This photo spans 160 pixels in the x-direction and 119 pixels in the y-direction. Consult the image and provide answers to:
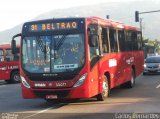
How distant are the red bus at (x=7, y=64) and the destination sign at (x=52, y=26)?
14.2 meters

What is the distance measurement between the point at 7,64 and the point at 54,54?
15.3 meters

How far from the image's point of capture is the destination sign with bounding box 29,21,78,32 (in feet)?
48.0

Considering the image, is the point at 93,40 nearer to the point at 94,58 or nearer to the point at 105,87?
the point at 94,58

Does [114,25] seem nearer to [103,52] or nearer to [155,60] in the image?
[103,52]

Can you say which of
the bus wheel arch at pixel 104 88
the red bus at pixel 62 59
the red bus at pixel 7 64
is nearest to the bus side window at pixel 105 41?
the red bus at pixel 62 59

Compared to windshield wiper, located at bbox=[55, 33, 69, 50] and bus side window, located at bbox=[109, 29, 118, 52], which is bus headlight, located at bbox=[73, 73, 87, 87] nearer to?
windshield wiper, located at bbox=[55, 33, 69, 50]

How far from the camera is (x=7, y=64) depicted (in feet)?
95.8

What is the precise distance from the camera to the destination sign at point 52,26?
14.6 metres

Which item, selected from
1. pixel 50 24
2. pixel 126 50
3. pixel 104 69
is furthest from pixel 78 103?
pixel 126 50

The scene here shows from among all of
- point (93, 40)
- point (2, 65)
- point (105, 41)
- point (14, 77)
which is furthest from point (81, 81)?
point (14, 77)

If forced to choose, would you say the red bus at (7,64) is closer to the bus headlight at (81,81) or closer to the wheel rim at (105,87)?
the wheel rim at (105,87)

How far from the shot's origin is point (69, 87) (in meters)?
14.1

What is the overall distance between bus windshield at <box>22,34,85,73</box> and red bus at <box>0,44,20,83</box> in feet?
47.1

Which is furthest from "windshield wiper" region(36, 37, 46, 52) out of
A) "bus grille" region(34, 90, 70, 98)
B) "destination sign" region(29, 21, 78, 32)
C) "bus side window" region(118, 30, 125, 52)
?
"bus side window" region(118, 30, 125, 52)
